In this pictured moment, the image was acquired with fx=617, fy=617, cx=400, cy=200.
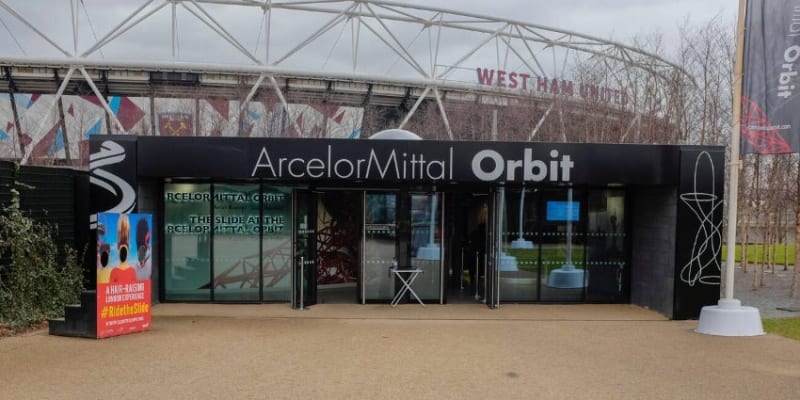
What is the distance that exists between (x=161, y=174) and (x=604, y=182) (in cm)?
804

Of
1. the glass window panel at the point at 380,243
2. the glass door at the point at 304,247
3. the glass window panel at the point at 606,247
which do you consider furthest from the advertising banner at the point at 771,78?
the glass door at the point at 304,247

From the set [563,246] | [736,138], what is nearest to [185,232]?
[563,246]

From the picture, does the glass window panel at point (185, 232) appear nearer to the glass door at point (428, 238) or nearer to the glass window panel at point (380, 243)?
the glass window panel at point (380, 243)

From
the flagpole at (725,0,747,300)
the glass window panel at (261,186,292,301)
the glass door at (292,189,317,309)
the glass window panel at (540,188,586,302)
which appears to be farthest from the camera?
the glass window panel at (540,188,586,302)

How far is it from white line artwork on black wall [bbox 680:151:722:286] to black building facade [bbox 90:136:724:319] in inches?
0.8

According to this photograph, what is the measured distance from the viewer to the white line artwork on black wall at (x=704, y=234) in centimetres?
1102

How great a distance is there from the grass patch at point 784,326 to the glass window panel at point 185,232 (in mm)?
10341

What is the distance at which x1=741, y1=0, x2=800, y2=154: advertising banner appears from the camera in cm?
959

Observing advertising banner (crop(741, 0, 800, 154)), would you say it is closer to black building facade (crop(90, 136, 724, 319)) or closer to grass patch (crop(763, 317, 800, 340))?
black building facade (crop(90, 136, 724, 319))

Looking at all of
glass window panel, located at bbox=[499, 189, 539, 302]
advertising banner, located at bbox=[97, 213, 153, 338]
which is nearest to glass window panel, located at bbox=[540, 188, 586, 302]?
glass window panel, located at bbox=[499, 189, 539, 302]

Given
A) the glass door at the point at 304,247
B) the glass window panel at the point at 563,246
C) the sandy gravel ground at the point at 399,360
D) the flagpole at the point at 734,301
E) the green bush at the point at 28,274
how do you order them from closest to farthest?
1. the sandy gravel ground at the point at 399,360
2. the green bush at the point at 28,274
3. the flagpole at the point at 734,301
4. the glass door at the point at 304,247
5. the glass window panel at the point at 563,246

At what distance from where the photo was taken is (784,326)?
1069cm

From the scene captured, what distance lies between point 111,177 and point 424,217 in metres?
5.91

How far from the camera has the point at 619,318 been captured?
11.2 meters
